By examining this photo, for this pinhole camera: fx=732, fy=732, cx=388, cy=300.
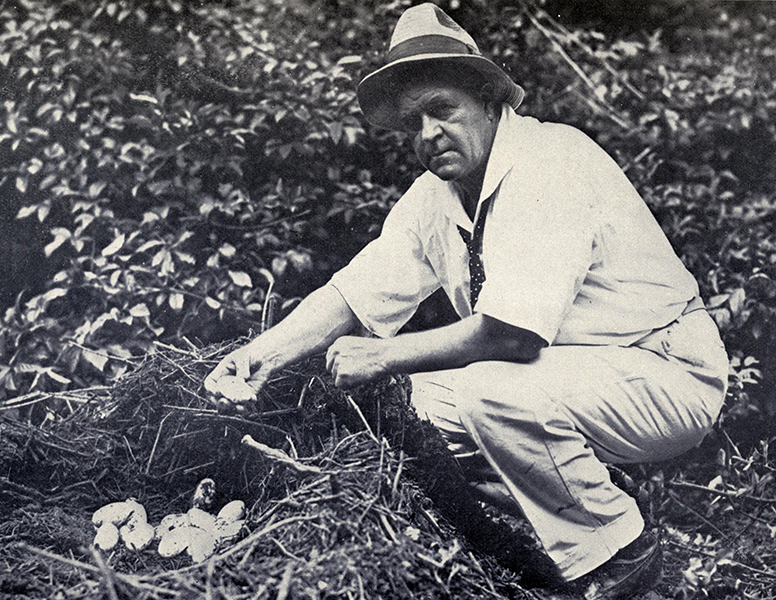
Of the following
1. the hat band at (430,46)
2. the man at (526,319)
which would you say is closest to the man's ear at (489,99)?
the man at (526,319)

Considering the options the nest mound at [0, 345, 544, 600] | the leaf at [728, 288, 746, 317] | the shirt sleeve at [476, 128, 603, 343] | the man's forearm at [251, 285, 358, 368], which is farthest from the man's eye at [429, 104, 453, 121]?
the leaf at [728, 288, 746, 317]

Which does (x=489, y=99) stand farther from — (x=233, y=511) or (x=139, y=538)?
(x=139, y=538)

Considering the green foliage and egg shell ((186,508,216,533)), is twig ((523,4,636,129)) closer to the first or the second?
the green foliage

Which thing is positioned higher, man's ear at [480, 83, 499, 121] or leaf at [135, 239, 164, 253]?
man's ear at [480, 83, 499, 121]

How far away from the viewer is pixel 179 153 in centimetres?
235

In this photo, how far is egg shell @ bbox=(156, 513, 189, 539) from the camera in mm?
1878

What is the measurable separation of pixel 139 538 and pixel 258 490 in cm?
32

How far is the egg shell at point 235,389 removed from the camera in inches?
80.5

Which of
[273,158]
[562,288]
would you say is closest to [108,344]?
[273,158]

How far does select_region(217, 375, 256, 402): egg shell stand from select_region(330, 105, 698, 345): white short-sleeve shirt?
38 cm

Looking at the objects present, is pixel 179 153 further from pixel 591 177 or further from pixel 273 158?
pixel 591 177

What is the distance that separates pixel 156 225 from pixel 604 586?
5.54 feet

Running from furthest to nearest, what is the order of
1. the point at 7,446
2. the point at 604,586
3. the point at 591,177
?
1. the point at 7,446
2. the point at 591,177
3. the point at 604,586

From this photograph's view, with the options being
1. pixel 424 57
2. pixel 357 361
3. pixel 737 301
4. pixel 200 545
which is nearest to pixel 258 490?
pixel 200 545
